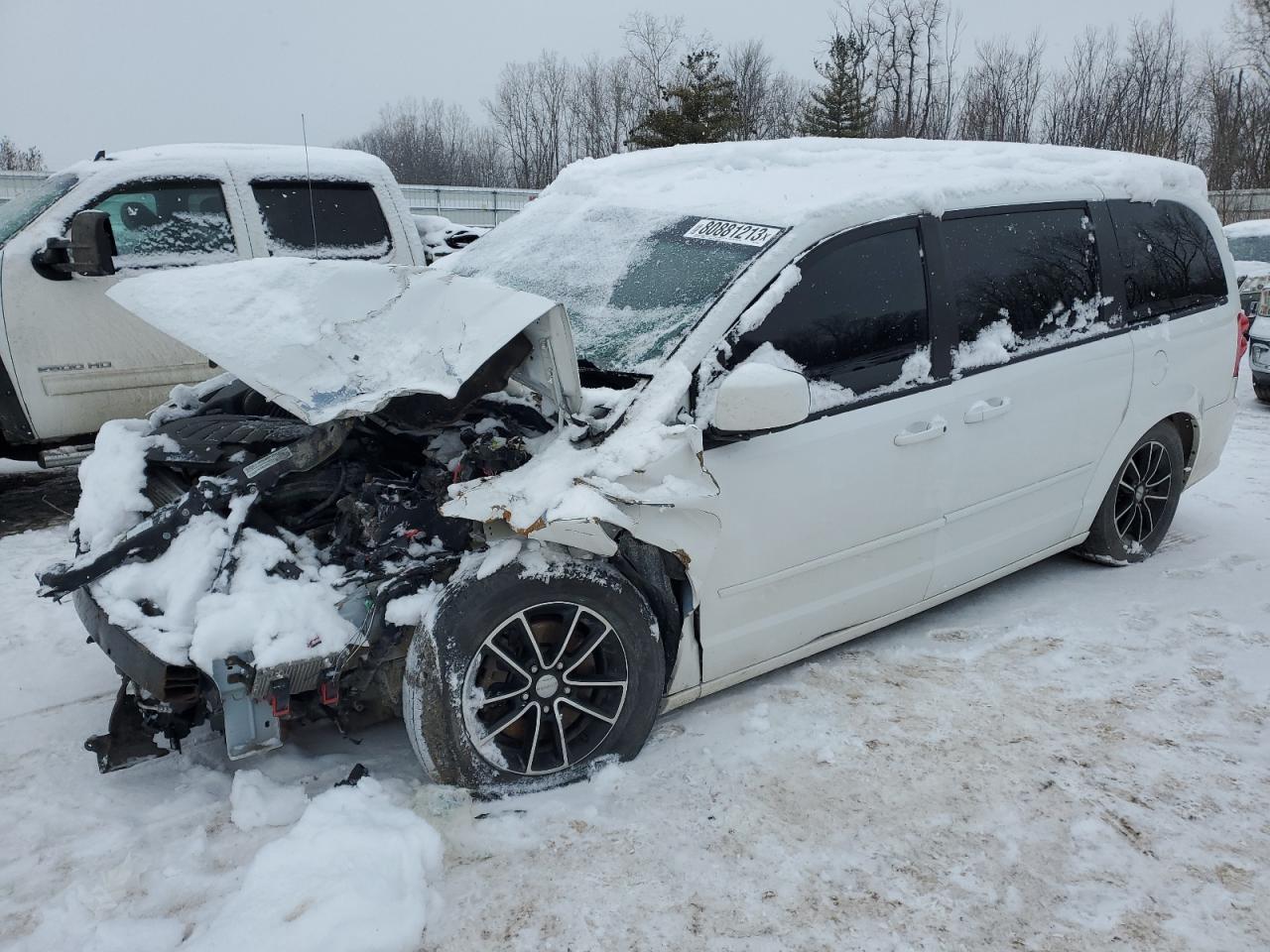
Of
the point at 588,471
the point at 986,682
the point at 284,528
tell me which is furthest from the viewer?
the point at 986,682

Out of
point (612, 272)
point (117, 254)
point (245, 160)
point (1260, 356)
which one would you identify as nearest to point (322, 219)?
point (245, 160)

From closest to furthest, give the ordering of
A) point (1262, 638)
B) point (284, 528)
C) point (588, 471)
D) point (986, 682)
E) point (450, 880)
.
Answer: point (450, 880) → point (588, 471) → point (284, 528) → point (986, 682) → point (1262, 638)

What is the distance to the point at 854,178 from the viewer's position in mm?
3525

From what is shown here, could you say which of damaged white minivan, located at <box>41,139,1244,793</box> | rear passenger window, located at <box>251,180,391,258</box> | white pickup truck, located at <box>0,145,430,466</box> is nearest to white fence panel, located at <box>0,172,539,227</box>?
rear passenger window, located at <box>251,180,391,258</box>

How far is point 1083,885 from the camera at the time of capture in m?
2.46

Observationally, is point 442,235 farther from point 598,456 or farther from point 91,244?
point 598,456

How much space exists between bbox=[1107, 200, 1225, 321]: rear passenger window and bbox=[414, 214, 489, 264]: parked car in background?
4.82 m

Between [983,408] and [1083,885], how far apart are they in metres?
1.72

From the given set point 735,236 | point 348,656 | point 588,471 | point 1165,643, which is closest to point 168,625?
point 348,656

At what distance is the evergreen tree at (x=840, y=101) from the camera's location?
31.7 m

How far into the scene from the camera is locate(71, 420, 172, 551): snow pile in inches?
117

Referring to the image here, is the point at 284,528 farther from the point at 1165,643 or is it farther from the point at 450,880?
the point at 1165,643

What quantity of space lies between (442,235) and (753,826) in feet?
20.3

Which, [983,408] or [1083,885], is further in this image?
[983,408]
